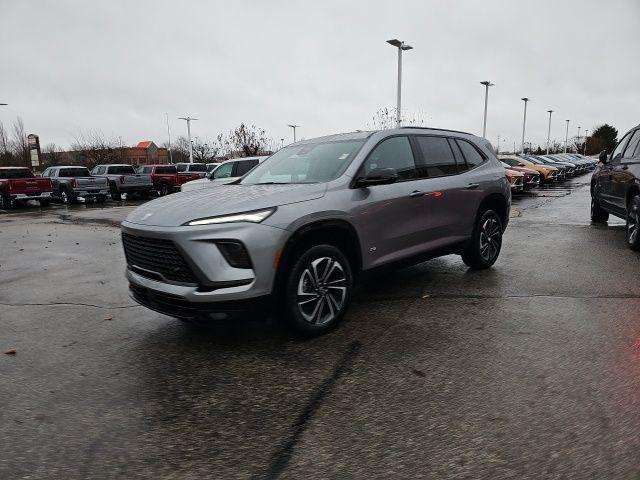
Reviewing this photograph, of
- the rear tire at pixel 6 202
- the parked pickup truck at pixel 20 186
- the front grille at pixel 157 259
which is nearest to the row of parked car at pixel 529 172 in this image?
the front grille at pixel 157 259

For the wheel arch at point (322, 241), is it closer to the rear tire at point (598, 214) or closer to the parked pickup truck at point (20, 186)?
the rear tire at point (598, 214)

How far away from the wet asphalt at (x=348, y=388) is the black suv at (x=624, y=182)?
90.8 inches

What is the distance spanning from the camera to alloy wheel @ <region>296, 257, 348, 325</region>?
3.93 metres

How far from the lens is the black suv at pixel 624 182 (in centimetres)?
751

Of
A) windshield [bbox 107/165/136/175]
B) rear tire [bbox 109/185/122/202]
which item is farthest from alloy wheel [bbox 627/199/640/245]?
windshield [bbox 107/165/136/175]

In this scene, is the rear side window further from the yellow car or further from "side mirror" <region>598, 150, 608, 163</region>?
the yellow car

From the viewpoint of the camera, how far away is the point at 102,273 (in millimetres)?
6883

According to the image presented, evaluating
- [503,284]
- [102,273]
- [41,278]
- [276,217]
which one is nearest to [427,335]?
[276,217]

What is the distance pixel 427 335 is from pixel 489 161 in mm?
3267

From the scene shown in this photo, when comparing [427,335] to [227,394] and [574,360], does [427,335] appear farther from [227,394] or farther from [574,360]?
[227,394]

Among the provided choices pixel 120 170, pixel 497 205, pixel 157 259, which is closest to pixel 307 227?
pixel 157 259

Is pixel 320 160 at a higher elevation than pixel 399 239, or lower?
higher

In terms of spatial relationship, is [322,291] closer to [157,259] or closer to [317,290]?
[317,290]

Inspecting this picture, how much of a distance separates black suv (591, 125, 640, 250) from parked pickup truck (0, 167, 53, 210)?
67.3ft
